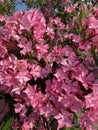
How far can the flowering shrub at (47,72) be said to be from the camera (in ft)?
8.75

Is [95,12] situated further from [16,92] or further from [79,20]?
[16,92]

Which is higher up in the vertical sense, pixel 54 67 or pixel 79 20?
pixel 79 20

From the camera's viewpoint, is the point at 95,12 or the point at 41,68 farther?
the point at 95,12

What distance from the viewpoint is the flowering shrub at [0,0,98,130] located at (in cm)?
267

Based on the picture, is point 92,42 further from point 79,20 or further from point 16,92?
point 16,92

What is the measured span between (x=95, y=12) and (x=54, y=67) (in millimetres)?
653

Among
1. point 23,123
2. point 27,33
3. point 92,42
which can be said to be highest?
point 27,33

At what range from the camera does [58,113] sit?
271 centimetres

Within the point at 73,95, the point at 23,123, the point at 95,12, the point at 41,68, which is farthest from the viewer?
the point at 95,12

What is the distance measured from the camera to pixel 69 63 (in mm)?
2742

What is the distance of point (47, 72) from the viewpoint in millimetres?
2768

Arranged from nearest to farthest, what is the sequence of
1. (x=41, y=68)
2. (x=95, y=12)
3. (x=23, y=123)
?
(x=41, y=68)
(x=23, y=123)
(x=95, y=12)

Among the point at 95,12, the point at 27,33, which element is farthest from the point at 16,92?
the point at 95,12

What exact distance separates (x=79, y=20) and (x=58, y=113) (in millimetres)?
711
